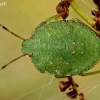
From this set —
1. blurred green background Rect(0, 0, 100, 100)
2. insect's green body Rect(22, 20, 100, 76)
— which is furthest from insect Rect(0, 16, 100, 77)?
blurred green background Rect(0, 0, 100, 100)

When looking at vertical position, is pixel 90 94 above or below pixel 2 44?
below

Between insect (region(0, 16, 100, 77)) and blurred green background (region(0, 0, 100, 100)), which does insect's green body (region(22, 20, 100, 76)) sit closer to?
insect (region(0, 16, 100, 77))

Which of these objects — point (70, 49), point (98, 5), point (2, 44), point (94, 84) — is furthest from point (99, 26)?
point (2, 44)

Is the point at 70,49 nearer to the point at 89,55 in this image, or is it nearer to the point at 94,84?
the point at 89,55

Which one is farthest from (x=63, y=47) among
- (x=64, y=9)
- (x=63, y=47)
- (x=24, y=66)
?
(x=24, y=66)

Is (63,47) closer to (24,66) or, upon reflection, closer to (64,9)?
(64,9)

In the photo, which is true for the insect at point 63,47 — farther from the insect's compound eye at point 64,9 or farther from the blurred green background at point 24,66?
the blurred green background at point 24,66
